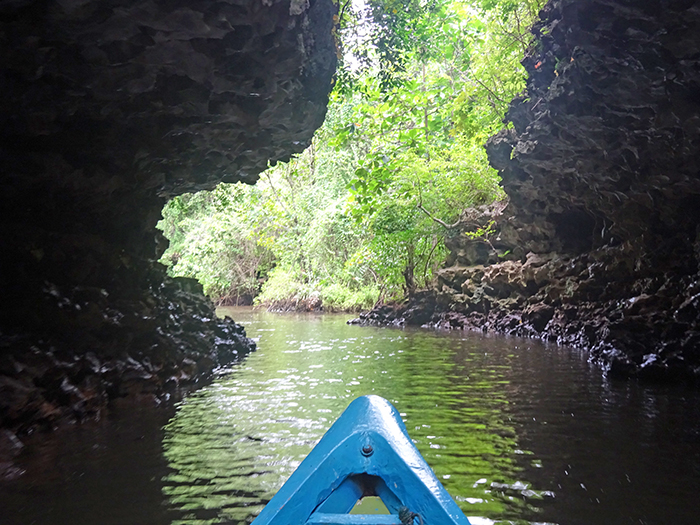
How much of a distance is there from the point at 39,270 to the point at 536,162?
916cm

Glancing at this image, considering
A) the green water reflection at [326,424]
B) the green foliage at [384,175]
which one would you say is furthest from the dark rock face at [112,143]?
the green foliage at [384,175]

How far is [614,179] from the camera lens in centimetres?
907

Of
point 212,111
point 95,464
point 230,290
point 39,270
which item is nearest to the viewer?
point 95,464

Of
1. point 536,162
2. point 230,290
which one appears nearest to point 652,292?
point 536,162

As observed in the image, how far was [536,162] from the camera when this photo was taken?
1092 centimetres

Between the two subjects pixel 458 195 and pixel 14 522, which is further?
pixel 458 195

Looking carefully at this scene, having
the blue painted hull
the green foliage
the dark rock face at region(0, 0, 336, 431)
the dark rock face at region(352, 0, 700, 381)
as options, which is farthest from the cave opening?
the blue painted hull

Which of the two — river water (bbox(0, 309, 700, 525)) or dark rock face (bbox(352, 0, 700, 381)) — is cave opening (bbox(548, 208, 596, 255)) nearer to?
dark rock face (bbox(352, 0, 700, 381))

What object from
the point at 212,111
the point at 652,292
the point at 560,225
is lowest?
the point at 652,292

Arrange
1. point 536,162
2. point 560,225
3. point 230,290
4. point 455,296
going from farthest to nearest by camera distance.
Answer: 1. point 230,290
2. point 455,296
3. point 560,225
4. point 536,162

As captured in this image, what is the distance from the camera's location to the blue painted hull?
67.6 inches

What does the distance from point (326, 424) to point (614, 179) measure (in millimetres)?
6770

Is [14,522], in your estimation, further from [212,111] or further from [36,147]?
[212,111]

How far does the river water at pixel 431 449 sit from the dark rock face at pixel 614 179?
129 centimetres
